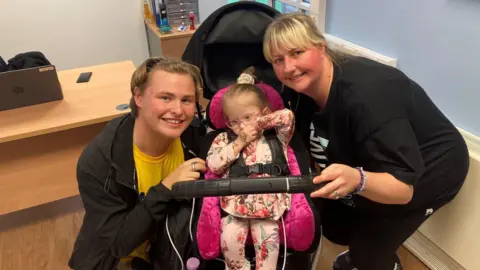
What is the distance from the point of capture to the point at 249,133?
1.41 meters

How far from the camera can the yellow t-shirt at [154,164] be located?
1.42m

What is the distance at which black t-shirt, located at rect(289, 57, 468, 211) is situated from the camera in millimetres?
1177

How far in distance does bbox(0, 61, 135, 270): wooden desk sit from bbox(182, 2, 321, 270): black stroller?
45 cm

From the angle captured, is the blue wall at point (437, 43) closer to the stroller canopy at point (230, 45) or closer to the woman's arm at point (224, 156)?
the stroller canopy at point (230, 45)

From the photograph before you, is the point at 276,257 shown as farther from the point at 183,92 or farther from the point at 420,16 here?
the point at 420,16

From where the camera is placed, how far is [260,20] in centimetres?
171

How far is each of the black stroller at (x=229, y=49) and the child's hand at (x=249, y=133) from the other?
15 centimetres

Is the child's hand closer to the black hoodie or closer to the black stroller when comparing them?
the black stroller

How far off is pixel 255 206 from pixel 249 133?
0.82ft

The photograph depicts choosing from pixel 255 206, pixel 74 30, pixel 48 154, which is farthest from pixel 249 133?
pixel 74 30

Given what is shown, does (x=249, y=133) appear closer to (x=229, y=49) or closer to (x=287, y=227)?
(x=287, y=227)

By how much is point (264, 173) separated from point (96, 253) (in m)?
0.64

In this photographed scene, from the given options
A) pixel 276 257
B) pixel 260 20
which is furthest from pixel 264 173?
pixel 260 20

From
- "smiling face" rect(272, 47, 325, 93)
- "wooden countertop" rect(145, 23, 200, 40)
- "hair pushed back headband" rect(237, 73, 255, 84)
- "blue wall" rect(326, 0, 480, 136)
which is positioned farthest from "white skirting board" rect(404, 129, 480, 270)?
"wooden countertop" rect(145, 23, 200, 40)
